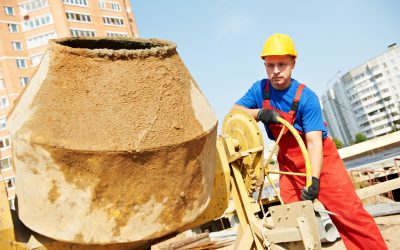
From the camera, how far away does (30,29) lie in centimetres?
4359

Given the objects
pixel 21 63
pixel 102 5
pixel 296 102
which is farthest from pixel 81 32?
pixel 296 102

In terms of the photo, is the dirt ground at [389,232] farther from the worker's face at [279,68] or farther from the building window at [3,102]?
the building window at [3,102]

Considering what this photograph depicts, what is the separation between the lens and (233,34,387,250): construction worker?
3.17 metres

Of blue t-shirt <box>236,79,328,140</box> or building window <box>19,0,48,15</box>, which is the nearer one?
blue t-shirt <box>236,79,328,140</box>

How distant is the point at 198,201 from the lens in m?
2.00

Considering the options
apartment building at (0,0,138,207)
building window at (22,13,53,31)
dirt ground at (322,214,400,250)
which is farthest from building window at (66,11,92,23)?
dirt ground at (322,214,400,250)

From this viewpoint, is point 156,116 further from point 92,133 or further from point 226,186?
point 226,186

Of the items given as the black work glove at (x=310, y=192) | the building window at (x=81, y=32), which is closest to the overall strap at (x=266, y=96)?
the black work glove at (x=310, y=192)

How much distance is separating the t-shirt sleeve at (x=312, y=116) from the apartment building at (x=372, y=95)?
94481 mm

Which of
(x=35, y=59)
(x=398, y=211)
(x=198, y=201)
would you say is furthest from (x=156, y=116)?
(x=35, y=59)

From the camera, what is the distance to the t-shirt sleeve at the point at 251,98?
12.0 feet

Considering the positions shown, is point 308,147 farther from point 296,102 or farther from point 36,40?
point 36,40

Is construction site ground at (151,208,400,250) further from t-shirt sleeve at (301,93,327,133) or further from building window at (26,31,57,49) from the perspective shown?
building window at (26,31,57,49)

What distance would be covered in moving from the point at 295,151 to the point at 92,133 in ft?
7.23
